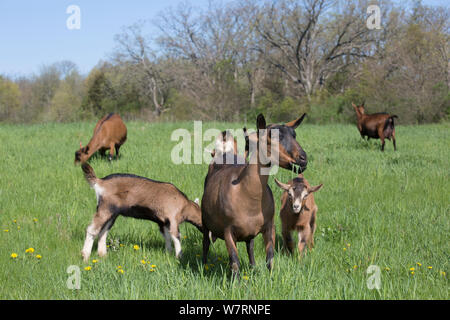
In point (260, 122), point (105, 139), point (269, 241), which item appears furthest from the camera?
point (105, 139)

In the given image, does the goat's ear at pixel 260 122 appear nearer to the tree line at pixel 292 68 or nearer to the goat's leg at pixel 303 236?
the goat's leg at pixel 303 236

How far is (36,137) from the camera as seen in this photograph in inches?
653

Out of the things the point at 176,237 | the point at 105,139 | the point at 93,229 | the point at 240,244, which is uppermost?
the point at 105,139

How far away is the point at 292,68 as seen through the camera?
48094 millimetres

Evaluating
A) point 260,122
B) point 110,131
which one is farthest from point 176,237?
point 110,131

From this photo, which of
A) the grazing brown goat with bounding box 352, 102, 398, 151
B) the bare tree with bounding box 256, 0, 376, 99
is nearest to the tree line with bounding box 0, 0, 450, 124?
the bare tree with bounding box 256, 0, 376, 99

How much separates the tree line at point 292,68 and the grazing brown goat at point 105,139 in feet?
65.5

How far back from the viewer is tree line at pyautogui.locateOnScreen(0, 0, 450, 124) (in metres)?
32.0

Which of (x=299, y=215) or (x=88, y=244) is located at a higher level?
(x=299, y=215)

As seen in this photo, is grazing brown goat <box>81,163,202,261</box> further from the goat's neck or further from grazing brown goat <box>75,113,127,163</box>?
grazing brown goat <box>75,113,127,163</box>

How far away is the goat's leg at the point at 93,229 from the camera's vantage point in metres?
5.27

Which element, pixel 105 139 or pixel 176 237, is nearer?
pixel 176 237

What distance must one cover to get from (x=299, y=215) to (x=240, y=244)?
874 millimetres

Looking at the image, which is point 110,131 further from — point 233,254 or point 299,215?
point 233,254
